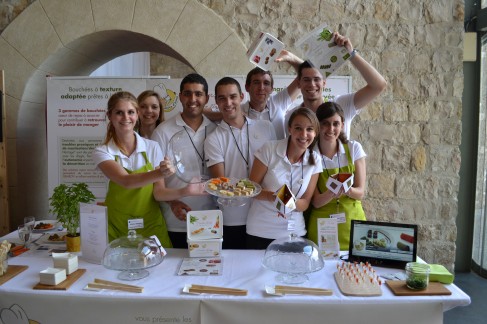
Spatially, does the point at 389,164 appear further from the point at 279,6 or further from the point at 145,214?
the point at 145,214

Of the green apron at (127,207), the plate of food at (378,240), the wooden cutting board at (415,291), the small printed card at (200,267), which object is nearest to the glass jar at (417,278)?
the wooden cutting board at (415,291)

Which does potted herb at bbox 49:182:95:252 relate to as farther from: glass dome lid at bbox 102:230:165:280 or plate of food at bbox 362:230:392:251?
plate of food at bbox 362:230:392:251

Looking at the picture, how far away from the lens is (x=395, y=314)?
5.48 ft

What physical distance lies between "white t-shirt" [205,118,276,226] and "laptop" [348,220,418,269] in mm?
735

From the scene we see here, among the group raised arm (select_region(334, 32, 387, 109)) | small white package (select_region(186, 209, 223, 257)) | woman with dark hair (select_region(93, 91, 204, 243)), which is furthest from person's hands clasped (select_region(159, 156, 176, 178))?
raised arm (select_region(334, 32, 387, 109))

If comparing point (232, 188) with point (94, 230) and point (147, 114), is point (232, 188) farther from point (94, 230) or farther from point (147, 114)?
point (147, 114)

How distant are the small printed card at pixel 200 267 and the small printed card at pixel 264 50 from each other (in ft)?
4.28

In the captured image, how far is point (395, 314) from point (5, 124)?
393 cm

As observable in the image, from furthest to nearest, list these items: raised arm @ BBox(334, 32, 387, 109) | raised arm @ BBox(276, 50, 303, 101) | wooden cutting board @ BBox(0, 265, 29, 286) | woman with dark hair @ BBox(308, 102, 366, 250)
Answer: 1. raised arm @ BBox(276, 50, 303, 101)
2. raised arm @ BBox(334, 32, 387, 109)
3. woman with dark hair @ BBox(308, 102, 366, 250)
4. wooden cutting board @ BBox(0, 265, 29, 286)

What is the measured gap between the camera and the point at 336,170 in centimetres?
233

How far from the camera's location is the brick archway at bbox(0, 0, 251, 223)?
12.9ft

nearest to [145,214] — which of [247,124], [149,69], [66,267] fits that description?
[66,267]

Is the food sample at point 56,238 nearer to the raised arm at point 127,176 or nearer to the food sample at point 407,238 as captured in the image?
the raised arm at point 127,176

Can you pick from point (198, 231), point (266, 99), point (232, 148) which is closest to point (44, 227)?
point (198, 231)
